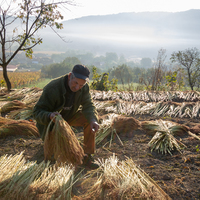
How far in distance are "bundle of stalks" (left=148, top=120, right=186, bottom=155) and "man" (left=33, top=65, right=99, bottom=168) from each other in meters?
0.99

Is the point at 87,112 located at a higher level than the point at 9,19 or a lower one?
lower

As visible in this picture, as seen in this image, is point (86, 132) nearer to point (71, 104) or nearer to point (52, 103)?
point (71, 104)

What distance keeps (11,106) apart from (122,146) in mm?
2909

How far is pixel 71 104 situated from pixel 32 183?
1210 mm

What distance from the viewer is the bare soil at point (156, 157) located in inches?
78.3

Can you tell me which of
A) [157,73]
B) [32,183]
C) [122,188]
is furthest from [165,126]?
[157,73]

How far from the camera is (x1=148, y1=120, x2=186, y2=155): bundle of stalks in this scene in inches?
107

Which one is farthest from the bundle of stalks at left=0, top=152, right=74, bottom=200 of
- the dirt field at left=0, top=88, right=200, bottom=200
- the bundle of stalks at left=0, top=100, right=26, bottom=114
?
the bundle of stalks at left=0, top=100, right=26, bottom=114

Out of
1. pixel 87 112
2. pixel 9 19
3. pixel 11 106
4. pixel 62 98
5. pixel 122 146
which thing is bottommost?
pixel 122 146

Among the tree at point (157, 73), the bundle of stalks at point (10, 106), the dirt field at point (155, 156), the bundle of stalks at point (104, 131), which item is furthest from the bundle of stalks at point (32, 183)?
the tree at point (157, 73)

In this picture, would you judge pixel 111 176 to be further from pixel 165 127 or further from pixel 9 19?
pixel 9 19

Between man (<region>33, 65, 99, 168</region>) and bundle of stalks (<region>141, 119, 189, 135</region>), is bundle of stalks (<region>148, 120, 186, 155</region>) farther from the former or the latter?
man (<region>33, 65, 99, 168</region>)

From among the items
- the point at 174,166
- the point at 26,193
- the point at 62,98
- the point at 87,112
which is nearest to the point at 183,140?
the point at 174,166

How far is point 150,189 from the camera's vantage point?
1.58 m
